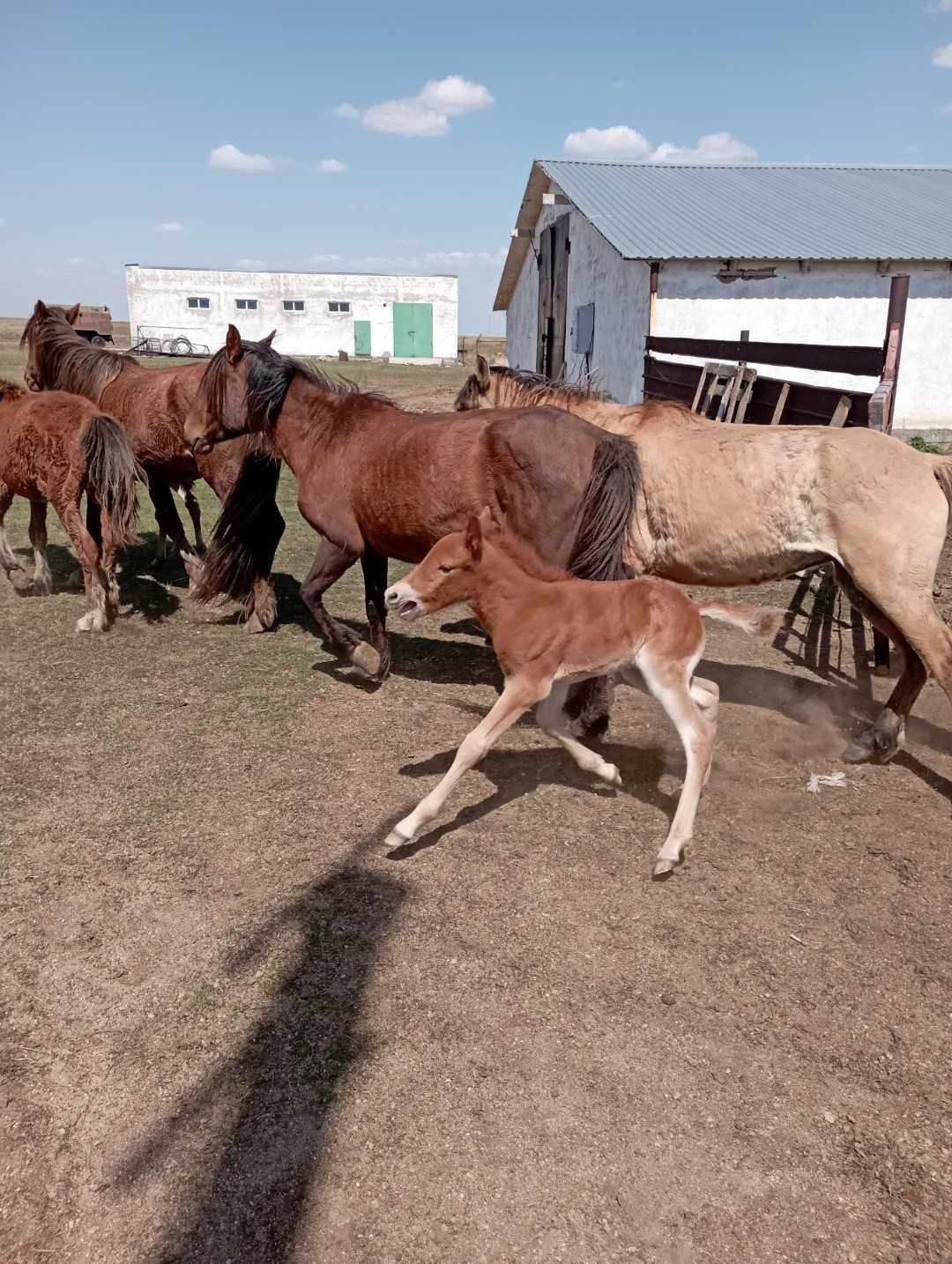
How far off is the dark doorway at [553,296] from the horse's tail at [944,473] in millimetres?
16123

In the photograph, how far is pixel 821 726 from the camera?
5.12 meters

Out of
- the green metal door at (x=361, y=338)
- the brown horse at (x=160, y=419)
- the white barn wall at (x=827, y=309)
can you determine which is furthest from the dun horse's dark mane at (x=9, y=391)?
the green metal door at (x=361, y=338)

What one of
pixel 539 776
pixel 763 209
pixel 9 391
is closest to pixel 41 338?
pixel 9 391

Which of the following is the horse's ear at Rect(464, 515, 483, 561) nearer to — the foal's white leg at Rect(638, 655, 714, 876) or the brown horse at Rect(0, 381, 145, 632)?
the foal's white leg at Rect(638, 655, 714, 876)

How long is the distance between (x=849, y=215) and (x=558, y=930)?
62.5ft

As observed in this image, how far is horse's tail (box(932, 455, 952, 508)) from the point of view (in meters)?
4.32

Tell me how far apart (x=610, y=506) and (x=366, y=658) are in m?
1.93

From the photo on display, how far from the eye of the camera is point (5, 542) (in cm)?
791

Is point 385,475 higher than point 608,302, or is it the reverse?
point 608,302

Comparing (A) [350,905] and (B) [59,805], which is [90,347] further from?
(A) [350,905]

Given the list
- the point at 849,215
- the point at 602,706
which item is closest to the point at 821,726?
the point at 602,706

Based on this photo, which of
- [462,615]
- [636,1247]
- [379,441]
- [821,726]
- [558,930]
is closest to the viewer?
[636,1247]

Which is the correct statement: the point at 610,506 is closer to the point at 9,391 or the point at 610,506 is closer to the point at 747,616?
the point at 747,616

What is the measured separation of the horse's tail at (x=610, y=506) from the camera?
→ 16.1 ft
